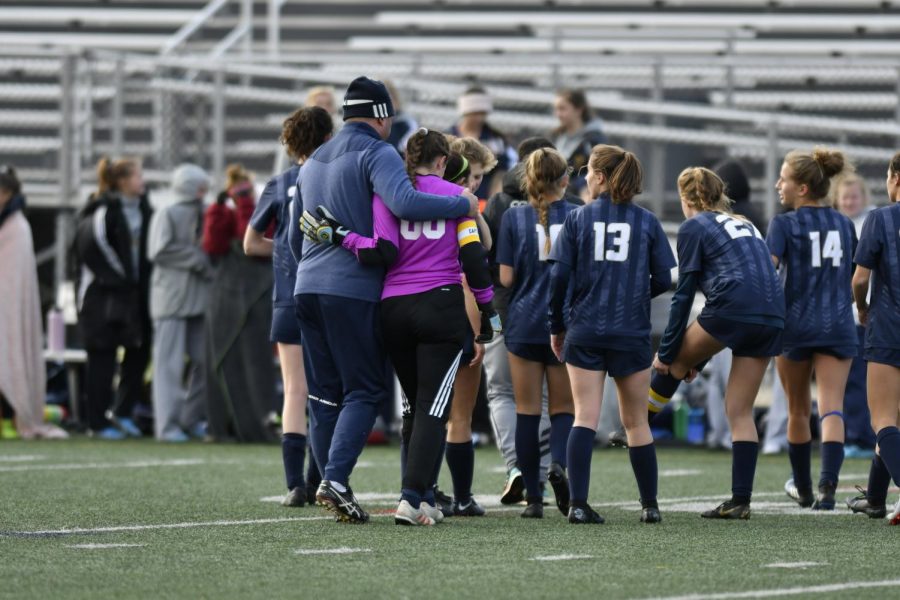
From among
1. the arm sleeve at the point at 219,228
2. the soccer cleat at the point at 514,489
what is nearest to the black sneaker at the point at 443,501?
the soccer cleat at the point at 514,489

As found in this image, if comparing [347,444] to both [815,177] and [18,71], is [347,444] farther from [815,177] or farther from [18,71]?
[18,71]

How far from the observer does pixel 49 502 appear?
8.26 m

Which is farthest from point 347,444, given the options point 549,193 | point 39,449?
point 39,449

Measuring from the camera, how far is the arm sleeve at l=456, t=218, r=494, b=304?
7129mm

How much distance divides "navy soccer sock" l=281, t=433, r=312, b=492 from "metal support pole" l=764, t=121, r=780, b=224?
260 inches

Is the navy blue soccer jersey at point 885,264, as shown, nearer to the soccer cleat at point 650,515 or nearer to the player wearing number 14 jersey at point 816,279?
the player wearing number 14 jersey at point 816,279

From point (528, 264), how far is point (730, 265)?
0.93 metres

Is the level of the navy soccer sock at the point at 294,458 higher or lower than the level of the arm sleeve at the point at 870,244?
lower

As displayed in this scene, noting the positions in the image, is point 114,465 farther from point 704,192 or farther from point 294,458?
point 704,192

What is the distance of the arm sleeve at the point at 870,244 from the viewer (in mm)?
7684

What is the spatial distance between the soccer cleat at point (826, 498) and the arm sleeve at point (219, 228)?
5.90 meters

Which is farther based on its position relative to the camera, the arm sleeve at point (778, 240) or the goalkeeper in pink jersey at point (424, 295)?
the arm sleeve at point (778, 240)

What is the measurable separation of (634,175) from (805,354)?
1.46m

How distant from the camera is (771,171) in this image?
45.8ft
